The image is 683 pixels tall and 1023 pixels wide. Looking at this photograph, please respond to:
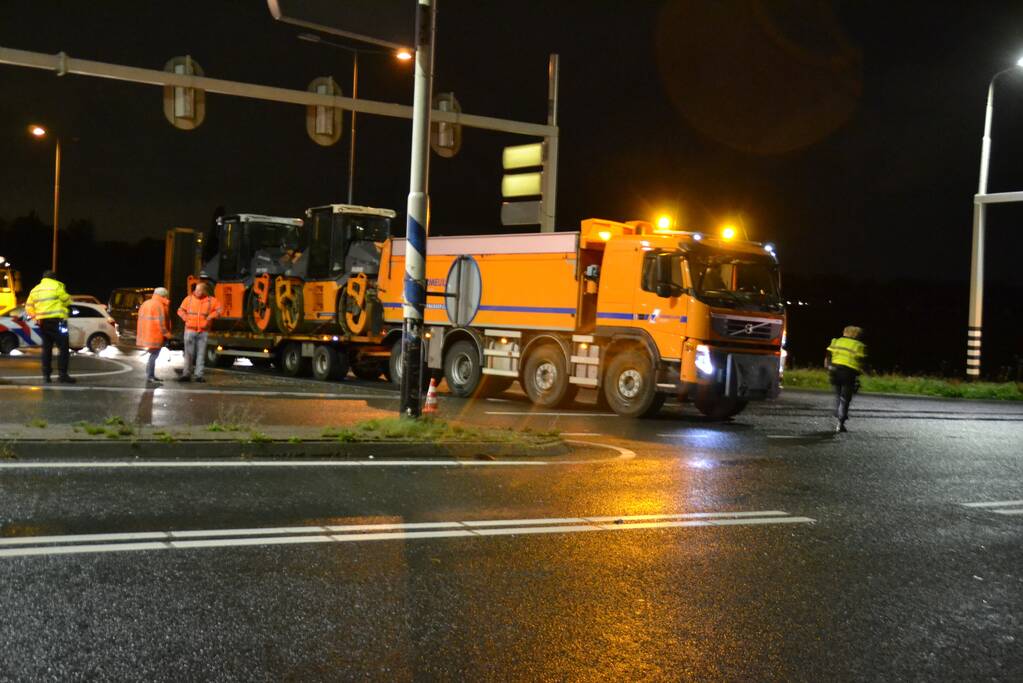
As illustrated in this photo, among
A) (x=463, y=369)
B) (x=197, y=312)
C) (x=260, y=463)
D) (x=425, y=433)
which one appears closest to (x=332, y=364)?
(x=463, y=369)

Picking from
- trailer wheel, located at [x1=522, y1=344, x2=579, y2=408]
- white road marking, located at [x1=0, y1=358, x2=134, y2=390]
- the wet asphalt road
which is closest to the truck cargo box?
trailer wheel, located at [x1=522, y1=344, x2=579, y2=408]

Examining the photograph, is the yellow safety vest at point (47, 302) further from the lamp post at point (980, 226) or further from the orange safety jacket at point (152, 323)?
the lamp post at point (980, 226)

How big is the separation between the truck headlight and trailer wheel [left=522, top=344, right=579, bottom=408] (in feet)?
8.71

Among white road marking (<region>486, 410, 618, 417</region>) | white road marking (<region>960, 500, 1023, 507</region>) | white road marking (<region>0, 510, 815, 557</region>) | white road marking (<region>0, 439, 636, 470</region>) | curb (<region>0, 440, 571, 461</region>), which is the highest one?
curb (<region>0, 440, 571, 461</region>)

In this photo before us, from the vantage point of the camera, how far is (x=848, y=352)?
15867 mm

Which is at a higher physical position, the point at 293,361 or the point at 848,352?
the point at 848,352

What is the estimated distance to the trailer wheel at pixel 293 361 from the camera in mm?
24219

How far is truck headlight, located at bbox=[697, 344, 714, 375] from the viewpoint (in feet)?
53.1

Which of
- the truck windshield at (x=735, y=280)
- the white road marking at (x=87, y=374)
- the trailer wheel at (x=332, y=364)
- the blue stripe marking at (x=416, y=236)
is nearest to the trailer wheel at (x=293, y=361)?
the trailer wheel at (x=332, y=364)

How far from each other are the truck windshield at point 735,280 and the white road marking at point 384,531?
8552 mm

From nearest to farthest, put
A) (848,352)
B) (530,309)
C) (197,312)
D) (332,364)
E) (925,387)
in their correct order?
1. (848,352)
2. (530,309)
3. (197,312)
4. (332,364)
5. (925,387)

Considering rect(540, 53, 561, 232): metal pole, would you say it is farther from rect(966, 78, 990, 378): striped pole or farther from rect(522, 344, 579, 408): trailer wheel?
rect(966, 78, 990, 378): striped pole

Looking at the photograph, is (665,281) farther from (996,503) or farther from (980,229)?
(980,229)

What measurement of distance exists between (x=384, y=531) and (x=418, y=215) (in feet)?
18.2
